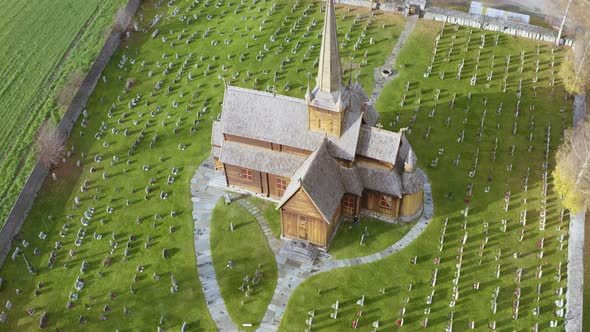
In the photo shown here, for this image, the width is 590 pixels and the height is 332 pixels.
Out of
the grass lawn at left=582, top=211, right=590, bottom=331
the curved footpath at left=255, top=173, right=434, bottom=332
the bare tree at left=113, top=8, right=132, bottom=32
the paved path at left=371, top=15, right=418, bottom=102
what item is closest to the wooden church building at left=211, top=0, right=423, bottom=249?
the curved footpath at left=255, top=173, right=434, bottom=332

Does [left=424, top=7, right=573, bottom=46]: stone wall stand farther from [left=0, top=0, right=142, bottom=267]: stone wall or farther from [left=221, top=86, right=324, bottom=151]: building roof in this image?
[left=0, top=0, right=142, bottom=267]: stone wall

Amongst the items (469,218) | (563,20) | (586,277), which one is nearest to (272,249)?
(469,218)

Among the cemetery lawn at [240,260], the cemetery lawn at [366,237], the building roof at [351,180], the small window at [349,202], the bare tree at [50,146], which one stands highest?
the building roof at [351,180]

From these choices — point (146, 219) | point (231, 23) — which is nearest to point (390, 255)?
point (146, 219)

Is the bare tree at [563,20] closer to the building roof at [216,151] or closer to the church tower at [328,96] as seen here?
the church tower at [328,96]

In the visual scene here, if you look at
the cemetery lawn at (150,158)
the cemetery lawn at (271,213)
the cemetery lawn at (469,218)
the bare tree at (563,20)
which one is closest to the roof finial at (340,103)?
the cemetery lawn at (271,213)

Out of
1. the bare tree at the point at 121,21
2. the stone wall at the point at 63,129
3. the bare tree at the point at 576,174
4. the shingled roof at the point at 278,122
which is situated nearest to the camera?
the bare tree at the point at 576,174

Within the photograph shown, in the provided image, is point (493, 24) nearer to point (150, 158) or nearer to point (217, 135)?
point (217, 135)
